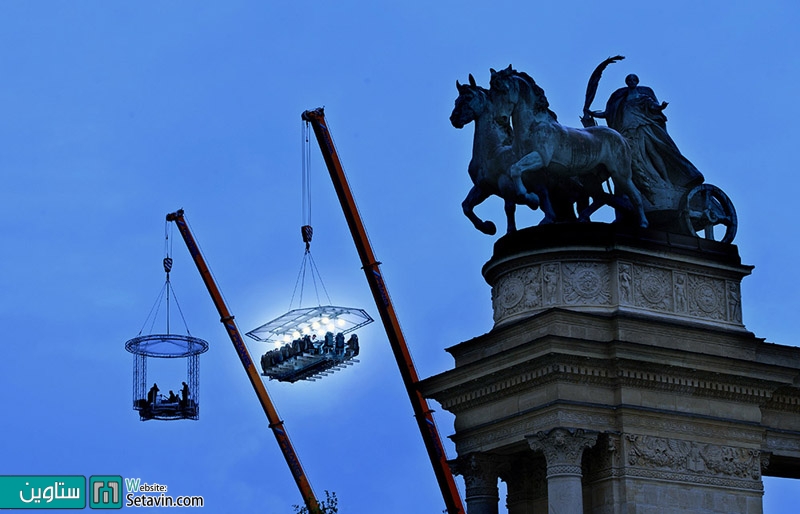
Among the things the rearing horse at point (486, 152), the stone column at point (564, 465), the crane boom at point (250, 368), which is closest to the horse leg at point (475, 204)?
the rearing horse at point (486, 152)

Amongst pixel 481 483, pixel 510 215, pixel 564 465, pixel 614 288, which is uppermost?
pixel 510 215

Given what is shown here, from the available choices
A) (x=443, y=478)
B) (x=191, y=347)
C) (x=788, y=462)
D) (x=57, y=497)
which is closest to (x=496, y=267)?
(x=788, y=462)

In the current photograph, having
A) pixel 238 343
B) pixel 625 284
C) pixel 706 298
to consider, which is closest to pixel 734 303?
pixel 706 298

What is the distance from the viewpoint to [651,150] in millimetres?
38656

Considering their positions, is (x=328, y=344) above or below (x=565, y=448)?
above

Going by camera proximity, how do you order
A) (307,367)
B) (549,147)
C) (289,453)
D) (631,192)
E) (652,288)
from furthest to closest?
(289,453) → (307,367) → (631,192) → (549,147) → (652,288)

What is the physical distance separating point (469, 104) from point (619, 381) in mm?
7961

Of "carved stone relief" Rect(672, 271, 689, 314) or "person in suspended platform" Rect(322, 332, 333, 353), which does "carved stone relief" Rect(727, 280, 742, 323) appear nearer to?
"carved stone relief" Rect(672, 271, 689, 314)

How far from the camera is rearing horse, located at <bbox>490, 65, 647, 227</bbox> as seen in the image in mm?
36938

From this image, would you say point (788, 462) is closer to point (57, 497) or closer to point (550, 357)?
point (550, 357)

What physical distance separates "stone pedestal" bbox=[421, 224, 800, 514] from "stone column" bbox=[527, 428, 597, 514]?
3cm

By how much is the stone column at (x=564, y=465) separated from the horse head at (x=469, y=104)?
8431mm

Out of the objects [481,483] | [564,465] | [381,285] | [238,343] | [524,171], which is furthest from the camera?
[238,343]

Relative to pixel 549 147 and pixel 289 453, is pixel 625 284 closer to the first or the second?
pixel 549 147
